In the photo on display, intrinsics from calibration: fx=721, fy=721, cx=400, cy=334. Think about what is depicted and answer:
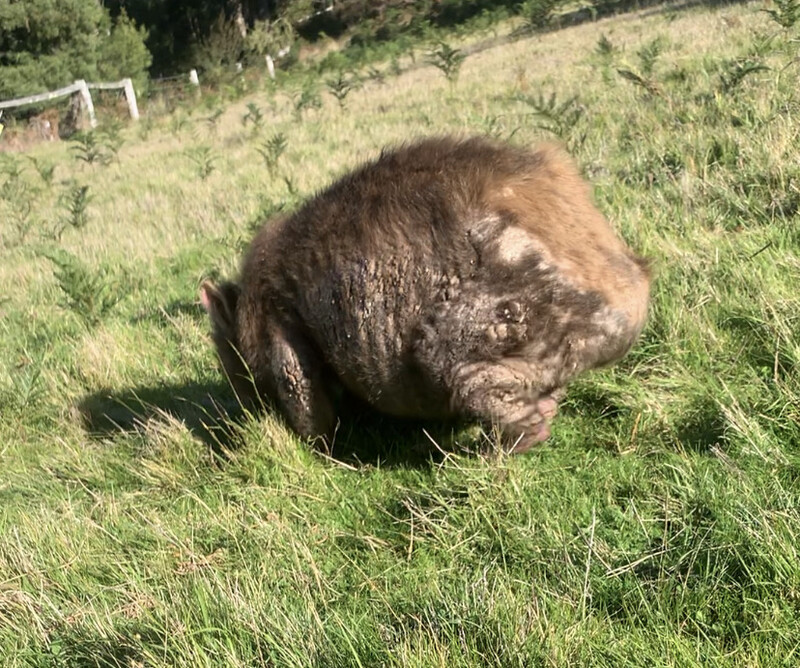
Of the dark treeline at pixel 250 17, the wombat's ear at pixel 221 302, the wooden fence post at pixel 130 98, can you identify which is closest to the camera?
the wombat's ear at pixel 221 302

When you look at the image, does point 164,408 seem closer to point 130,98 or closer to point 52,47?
point 130,98

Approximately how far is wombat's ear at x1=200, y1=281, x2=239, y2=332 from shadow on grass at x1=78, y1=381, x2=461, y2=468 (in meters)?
0.52

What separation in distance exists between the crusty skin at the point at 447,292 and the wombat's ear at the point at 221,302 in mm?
203

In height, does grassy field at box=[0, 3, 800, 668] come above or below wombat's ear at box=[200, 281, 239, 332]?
below

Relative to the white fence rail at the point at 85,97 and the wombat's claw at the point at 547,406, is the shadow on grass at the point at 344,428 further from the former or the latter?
the white fence rail at the point at 85,97

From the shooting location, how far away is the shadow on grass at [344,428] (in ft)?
11.8

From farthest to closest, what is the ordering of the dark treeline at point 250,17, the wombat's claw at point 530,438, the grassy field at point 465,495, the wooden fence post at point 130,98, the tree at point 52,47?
the dark treeline at point 250,17
the tree at point 52,47
the wooden fence post at point 130,98
the wombat's claw at point 530,438
the grassy field at point 465,495

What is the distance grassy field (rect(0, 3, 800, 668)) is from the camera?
2279 mm

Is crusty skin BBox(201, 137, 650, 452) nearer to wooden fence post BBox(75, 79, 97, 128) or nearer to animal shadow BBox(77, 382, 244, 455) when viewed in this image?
animal shadow BBox(77, 382, 244, 455)

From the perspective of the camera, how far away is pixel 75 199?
1192cm

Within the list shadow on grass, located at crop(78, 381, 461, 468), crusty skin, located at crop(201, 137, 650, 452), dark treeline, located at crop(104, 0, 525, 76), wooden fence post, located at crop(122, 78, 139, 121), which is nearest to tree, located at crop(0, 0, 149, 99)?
dark treeline, located at crop(104, 0, 525, 76)

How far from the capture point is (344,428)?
388cm

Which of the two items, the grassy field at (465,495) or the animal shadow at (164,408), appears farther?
the animal shadow at (164,408)

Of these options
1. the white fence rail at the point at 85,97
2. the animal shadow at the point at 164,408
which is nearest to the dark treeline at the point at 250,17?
the white fence rail at the point at 85,97
